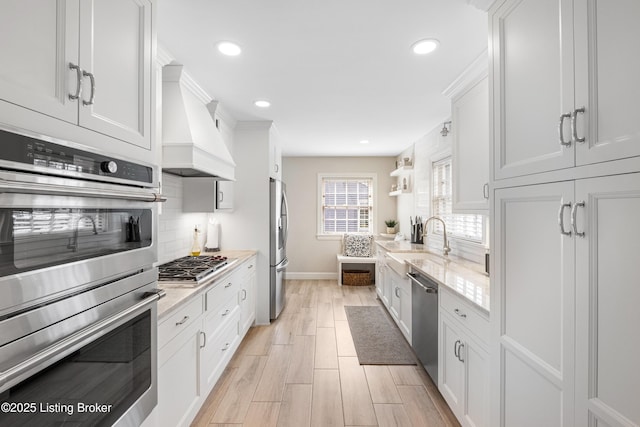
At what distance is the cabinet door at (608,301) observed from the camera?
2.63ft

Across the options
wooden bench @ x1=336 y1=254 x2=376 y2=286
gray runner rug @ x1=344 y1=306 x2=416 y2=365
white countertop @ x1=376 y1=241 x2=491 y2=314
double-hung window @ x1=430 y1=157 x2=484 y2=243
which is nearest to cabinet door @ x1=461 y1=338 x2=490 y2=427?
white countertop @ x1=376 y1=241 x2=491 y2=314

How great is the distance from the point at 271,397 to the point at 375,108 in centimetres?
290

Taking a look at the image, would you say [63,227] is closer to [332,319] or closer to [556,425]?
[556,425]

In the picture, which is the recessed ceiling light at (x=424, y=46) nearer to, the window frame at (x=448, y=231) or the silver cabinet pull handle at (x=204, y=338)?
the window frame at (x=448, y=231)

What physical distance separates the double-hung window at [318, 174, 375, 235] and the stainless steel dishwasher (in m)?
3.47

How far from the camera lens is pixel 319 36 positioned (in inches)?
75.4

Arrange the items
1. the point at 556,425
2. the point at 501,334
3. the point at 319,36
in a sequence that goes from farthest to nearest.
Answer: the point at 319,36 → the point at 501,334 → the point at 556,425

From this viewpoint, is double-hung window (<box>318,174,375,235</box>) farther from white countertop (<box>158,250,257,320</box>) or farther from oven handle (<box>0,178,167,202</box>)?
oven handle (<box>0,178,167,202</box>)

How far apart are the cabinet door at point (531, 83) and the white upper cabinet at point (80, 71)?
155 centimetres

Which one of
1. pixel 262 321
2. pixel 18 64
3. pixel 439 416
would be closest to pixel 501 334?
pixel 439 416

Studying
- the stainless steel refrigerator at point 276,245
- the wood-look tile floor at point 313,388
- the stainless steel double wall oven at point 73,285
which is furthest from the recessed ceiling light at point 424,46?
the wood-look tile floor at point 313,388

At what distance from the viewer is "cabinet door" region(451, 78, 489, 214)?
2.09m

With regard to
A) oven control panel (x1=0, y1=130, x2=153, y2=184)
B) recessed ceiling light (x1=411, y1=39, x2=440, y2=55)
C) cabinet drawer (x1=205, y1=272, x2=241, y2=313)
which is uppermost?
recessed ceiling light (x1=411, y1=39, x2=440, y2=55)

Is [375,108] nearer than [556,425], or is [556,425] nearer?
[556,425]
